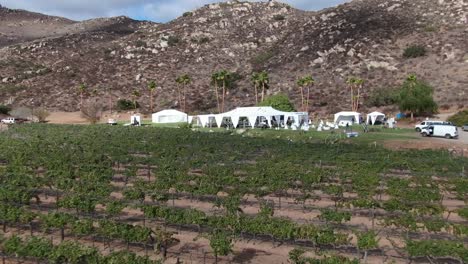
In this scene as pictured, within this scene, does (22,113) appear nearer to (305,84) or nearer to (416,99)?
(305,84)

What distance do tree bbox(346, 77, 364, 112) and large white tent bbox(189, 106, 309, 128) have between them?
17954 millimetres

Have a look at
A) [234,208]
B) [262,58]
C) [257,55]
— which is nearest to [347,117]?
[262,58]

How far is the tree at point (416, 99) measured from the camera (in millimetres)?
69375

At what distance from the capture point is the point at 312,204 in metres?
21.9

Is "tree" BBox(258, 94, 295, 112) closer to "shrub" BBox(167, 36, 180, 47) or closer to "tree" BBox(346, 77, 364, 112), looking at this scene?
"tree" BBox(346, 77, 364, 112)

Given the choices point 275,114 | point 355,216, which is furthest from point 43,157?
point 275,114

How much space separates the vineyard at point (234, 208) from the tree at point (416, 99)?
37563 mm

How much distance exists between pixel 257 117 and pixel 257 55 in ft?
167

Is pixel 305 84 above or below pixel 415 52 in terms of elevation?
below

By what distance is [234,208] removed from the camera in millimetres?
18219

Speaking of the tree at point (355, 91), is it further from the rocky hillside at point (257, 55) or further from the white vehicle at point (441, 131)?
the white vehicle at point (441, 131)

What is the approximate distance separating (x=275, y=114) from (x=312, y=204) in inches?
1576

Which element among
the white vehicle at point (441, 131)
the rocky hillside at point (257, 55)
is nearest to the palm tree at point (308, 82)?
the rocky hillside at point (257, 55)

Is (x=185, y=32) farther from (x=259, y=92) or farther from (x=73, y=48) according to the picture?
(x=259, y=92)
